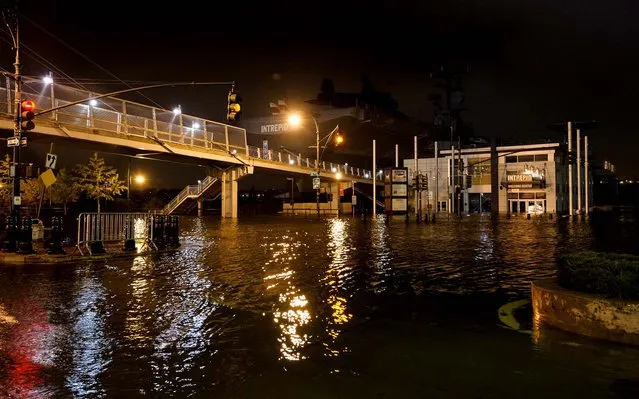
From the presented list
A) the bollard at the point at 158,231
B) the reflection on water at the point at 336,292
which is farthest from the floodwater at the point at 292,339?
the bollard at the point at 158,231

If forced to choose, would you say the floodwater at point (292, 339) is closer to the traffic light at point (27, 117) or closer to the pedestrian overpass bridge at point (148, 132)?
the traffic light at point (27, 117)

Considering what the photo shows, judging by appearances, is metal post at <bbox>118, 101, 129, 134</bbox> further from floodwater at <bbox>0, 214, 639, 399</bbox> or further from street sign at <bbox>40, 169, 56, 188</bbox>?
floodwater at <bbox>0, 214, 639, 399</bbox>

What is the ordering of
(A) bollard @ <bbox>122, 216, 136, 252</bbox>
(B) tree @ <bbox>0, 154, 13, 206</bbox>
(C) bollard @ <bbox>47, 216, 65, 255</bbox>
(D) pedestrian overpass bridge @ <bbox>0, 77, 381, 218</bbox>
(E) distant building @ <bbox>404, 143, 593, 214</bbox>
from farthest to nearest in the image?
(E) distant building @ <bbox>404, 143, 593, 214</bbox> → (B) tree @ <bbox>0, 154, 13, 206</bbox> → (D) pedestrian overpass bridge @ <bbox>0, 77, 381, 218</bbox> → (A) bollard @ <bbox>122, 216, 136, 252</bbox> → (C) bollard @ <bbox>47, 216, 65, 255</bbox>

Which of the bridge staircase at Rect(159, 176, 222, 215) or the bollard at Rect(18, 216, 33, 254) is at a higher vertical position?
the bridge staircase at Rect(159, 176, 222, 215)

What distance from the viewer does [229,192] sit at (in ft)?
186

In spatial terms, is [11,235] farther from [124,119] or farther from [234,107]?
[124,119]

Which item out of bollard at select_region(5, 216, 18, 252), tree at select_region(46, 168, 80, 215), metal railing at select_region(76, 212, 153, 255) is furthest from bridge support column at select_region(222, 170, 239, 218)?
bollard at select_region(5, 216, 18, 252)

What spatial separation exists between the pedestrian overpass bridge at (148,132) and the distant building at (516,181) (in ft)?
89.5

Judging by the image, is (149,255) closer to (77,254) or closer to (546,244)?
(77,254)

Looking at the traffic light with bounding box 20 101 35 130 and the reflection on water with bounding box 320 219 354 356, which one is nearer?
→ the reflection on water with bounding box 320 219 354 356

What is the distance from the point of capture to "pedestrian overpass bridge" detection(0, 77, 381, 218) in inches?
1184

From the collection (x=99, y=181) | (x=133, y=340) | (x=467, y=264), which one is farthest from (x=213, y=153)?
(x=133, y=340)

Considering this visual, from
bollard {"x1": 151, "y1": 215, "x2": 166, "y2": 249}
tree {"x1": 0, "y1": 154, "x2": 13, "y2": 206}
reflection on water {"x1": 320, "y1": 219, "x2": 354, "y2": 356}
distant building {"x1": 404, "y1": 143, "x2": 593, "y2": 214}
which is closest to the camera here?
reflection on water {"x1": 320, "y1": 219, "x2": 354, "y2": 356}

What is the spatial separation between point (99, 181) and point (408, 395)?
56816 millimetres
